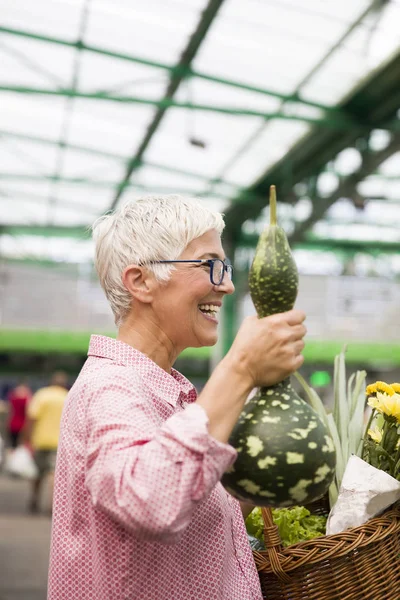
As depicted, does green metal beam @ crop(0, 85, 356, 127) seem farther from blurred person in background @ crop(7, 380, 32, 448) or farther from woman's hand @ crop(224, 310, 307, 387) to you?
woman's hand @ crop(224, 310, 307, 387)

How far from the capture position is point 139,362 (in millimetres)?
1430

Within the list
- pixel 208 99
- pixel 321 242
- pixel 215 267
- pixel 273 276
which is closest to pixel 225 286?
pixel 215 267

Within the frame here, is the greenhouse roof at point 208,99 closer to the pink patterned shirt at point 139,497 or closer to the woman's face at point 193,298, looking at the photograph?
the woman's face at point 193,298

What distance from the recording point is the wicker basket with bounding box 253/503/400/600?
1.31 meters

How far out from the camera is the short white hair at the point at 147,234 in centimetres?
143

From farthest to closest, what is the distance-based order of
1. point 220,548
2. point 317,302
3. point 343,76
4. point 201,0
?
point 317,302 < point 343,76 < point 201,0 < point 220,548

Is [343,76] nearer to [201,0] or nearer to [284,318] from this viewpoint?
[201,0]

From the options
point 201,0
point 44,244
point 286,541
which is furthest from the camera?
point 44,244

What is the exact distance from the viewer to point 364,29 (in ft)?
20.2

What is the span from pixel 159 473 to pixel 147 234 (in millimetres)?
525

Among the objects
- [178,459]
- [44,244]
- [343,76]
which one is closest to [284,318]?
[178,459]

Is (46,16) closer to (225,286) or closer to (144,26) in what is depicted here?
(144,26)

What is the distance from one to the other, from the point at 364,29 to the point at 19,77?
391 cm

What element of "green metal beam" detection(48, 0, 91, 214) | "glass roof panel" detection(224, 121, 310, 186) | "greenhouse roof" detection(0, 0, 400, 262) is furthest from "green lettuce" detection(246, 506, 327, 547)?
"glass roof panel" detection(224, 121, 310, 186)
